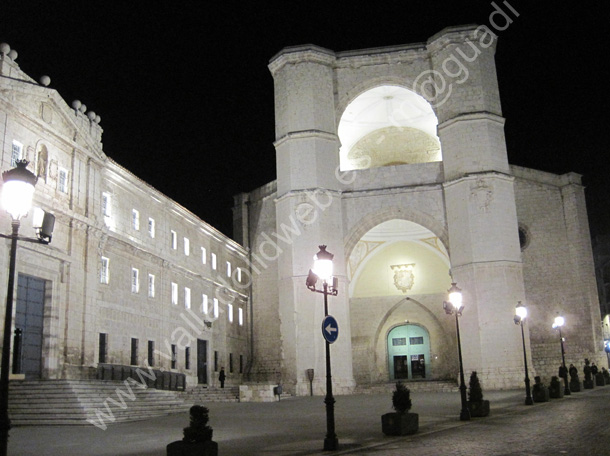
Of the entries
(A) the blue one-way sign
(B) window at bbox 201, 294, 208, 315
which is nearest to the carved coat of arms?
(B) window at bbox 201, 294, 208, 315

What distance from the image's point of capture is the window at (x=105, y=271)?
2475 cm

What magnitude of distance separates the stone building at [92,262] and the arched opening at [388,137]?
1196 cm

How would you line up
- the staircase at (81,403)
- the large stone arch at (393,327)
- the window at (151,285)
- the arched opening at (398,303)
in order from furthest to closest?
the arched opening at (398,303) < the large stone arch at (393,327) < the window at (151,285) < the staircase at (81,403)

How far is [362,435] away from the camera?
12586 mm

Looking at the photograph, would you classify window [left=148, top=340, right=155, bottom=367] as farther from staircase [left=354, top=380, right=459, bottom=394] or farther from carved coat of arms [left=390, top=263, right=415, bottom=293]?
carved coat of arms [left=390, top=263, right=415, bottom=293]

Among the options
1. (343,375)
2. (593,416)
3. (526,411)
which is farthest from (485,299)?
(593,416)

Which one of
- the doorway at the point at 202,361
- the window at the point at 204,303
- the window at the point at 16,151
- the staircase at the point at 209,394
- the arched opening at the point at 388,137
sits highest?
the arched opening at the point at 388,137

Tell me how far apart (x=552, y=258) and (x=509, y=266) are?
25.6ft

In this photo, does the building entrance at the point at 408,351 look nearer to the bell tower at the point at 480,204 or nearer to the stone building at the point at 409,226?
the stone building at the point at 409,226

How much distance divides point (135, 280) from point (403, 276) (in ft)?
63.0

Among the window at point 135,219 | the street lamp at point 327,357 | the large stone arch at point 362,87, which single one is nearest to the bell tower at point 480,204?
the large stone arch at point 362,87

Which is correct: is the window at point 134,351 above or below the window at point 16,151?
below

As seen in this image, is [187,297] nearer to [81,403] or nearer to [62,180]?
[62,180]

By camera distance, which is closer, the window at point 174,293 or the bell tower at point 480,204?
the bell tower at point 480,204
